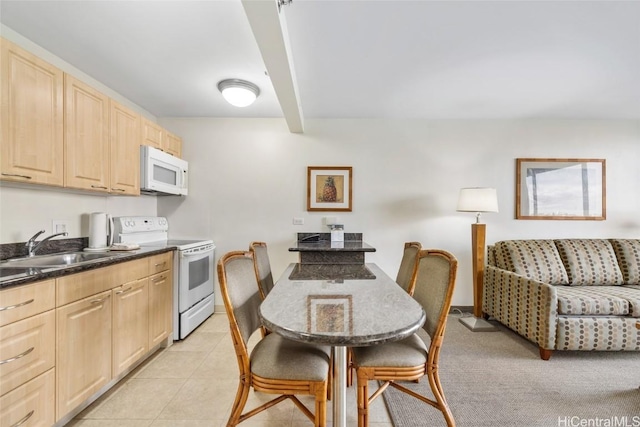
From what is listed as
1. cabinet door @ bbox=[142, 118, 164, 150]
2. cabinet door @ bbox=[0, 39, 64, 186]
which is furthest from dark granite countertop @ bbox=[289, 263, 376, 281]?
cabinet door @ bbox=[142, 118, 164, 150]

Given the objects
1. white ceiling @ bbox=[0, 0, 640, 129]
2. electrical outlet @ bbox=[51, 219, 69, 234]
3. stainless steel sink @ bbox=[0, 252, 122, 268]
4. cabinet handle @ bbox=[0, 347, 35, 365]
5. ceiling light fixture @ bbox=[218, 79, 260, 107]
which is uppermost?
white ceiling @ bbox=[0, 0, 640, 129]

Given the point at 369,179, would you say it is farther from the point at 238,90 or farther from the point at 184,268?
the point at 184,268

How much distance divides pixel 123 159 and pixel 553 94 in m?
4.05

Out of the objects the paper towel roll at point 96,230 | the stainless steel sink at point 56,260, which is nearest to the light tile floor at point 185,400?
the stainless steel sink at point 56,260

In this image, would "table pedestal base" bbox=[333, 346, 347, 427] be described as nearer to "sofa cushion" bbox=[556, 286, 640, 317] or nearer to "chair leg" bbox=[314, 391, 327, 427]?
"chair leg" bbox=[314, 391, 327, 427]

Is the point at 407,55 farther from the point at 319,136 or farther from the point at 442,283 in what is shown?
the point at 442,283

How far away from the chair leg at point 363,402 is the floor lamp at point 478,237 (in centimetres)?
207

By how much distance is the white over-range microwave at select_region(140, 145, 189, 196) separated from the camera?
8.33 feet

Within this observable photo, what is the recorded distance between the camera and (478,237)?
2.95m

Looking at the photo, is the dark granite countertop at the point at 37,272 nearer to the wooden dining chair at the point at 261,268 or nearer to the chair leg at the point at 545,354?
the wooden dining chair at the point at 261,268

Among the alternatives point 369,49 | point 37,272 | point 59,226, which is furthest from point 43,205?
point 369,49

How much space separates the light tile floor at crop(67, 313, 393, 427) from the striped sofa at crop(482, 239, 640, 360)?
5.32 ft

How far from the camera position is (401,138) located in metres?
3.36

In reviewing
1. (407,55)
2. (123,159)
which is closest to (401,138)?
(407,55)
